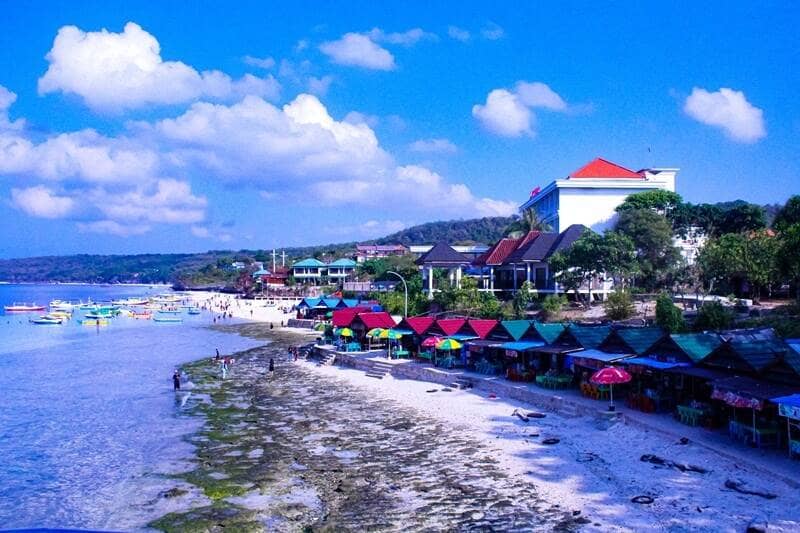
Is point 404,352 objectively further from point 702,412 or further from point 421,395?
point 702,412

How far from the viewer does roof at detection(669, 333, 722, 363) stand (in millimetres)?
20141

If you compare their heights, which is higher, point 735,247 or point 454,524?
point 735,247

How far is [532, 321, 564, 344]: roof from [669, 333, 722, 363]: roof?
6.71 meters

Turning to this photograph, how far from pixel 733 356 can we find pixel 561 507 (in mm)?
8593

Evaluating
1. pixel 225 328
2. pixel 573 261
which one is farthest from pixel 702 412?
pixel 225 328

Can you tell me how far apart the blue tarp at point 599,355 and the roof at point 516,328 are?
4180 mm

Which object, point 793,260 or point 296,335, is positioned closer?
point 793,260

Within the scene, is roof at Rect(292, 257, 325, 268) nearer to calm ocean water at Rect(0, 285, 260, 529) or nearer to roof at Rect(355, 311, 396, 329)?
calm ocean water at Rect(0, 285, 260, 529)

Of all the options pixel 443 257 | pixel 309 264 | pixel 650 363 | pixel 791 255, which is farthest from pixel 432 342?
pixel 309 264

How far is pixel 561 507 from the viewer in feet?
44.5

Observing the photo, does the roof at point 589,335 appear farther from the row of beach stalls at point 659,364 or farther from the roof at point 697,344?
the roof at point 697,344

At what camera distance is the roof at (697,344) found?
20.1m

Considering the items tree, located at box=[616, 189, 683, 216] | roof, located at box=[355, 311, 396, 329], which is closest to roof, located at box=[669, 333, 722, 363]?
roof, located at box=[355, 311, 396, 329]

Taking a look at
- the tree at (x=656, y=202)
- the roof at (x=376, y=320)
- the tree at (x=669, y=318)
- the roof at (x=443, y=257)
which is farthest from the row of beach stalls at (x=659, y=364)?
the tree at (x=656, y=202)
